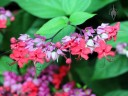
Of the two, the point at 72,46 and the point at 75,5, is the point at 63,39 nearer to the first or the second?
the point at 72,46

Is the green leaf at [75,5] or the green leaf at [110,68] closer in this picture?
the green leaf at [75,5]

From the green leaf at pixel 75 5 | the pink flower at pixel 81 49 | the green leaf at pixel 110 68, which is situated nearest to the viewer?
the pink flower at pixel 81 49

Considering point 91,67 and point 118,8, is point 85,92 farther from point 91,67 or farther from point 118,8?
point 118,8

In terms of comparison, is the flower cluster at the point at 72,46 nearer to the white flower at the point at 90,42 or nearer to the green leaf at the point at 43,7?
the white flower at the point at 90,42

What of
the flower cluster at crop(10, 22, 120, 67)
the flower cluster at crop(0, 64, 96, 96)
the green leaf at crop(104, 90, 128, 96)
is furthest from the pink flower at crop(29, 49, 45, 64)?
the green leaf at crop(104, 90, 128, 96)

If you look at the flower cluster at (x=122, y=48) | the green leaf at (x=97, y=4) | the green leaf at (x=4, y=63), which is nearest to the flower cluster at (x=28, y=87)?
the green leaf at (x=4, y=63)

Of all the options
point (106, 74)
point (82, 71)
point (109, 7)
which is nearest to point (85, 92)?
point (106, 74)

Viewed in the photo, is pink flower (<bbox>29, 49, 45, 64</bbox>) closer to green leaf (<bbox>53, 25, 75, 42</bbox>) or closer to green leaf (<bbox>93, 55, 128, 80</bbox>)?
green leaf (<bbox>53, 25, 75, 42</bbox>)
